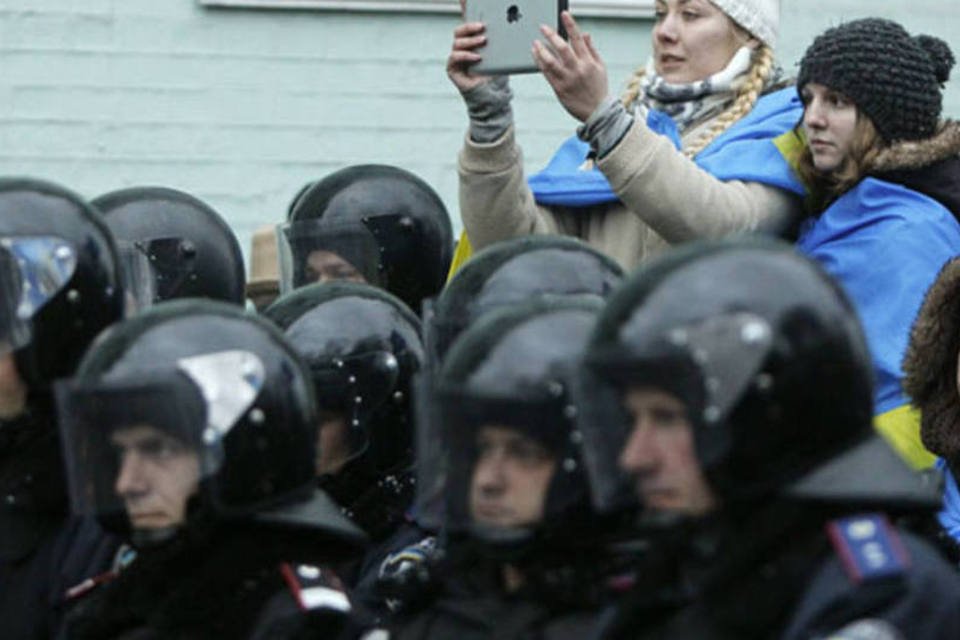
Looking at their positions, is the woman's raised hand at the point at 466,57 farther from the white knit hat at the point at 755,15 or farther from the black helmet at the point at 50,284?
the black helmet at the point at 50,284

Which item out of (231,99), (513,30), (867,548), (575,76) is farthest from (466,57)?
(231,99)

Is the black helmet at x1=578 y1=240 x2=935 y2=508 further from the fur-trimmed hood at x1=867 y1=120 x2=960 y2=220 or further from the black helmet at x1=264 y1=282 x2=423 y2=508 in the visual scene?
the fur-trimmed hood at x1=867 y1=120 x2=960 y2=220

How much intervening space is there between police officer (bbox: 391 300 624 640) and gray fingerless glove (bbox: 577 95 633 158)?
1.36 m

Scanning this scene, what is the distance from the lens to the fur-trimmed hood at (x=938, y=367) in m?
5.99

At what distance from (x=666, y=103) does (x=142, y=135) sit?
4.68m

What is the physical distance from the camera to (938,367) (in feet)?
19.7

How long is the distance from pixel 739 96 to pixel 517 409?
7.03 feet

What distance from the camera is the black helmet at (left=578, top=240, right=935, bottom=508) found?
3963 mm

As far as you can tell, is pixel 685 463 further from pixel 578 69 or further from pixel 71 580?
pixel 578 69

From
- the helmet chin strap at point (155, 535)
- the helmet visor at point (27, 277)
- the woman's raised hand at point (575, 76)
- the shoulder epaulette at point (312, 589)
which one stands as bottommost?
the shoulder epaulette at point (312, 589)

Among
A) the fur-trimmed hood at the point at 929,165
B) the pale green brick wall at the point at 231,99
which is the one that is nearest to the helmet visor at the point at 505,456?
the fur-trimmed hood at the point at 929,165

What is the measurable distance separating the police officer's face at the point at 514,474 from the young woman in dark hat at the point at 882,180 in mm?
1695

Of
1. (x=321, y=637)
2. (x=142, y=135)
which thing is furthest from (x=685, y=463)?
(x=142, y=135)

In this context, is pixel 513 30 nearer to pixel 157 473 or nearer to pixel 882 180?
pixel 882 180
